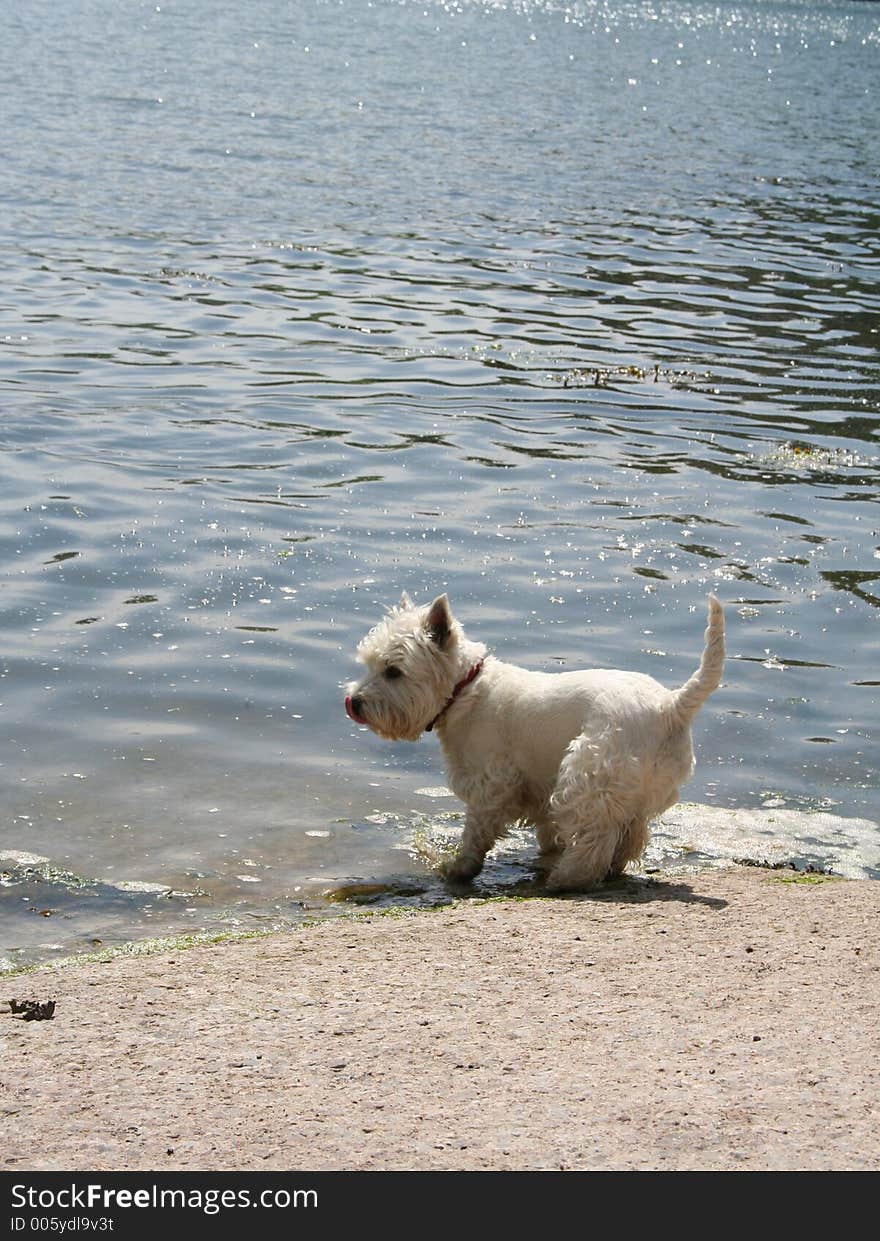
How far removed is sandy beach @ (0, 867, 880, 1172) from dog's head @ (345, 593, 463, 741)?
3.18ft

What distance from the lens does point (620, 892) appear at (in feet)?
23.0

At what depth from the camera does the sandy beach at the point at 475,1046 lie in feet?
14.2

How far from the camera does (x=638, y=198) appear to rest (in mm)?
28016

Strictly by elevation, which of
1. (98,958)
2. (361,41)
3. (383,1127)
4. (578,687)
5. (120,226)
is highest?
(361,41)

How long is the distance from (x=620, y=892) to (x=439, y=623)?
1439mm

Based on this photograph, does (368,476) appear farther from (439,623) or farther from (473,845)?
(473,845)

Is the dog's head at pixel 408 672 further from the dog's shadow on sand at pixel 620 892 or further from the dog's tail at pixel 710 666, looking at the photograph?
the dog's tail at pixel 710 666

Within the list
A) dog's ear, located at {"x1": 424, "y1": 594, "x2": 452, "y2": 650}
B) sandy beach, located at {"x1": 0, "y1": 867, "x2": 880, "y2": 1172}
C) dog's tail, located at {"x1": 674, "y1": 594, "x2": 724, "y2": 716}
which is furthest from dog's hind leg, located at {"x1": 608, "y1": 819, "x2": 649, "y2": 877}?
dog's ear, located at {"x1": 424, "y1": 594, "x2": 452, "y2": 650}

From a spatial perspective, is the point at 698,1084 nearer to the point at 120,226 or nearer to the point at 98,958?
the point at 98,958

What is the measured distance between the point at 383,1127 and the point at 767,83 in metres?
49.7

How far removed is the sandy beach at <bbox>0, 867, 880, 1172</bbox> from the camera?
4.34 meters

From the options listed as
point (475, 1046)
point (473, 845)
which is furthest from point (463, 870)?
point (475, 1046)
